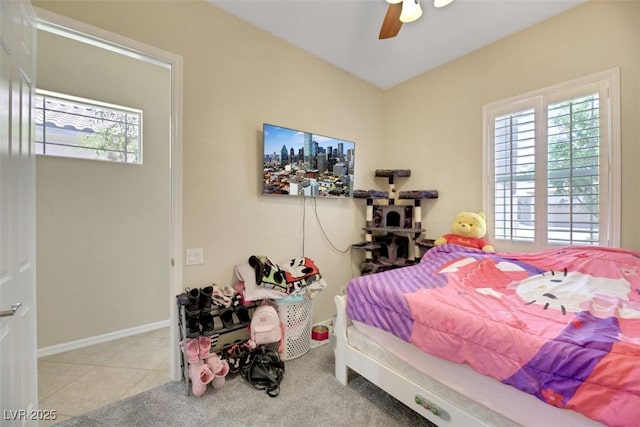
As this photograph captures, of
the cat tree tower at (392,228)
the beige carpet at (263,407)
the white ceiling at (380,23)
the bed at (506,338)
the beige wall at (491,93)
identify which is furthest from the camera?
the cat tree tower at (392,228)

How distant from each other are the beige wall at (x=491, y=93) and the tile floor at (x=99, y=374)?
3057mm

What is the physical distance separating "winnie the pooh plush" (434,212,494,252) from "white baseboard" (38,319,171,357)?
2.95 meters

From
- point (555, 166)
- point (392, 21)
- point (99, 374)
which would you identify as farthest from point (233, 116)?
point (555, 166)

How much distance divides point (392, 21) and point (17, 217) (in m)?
2.35

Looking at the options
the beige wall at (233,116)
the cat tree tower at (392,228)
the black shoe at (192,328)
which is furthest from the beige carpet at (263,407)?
the cat tree tower at (392,228)

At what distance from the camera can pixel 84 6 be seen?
1.63 meters

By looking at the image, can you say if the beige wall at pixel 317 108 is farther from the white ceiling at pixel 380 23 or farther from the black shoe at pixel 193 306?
the black shoe at pixel 193 306

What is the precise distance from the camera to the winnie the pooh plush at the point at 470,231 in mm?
2516

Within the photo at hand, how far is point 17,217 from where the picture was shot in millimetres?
1176

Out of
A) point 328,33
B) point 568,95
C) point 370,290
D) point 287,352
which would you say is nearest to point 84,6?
point 328,33

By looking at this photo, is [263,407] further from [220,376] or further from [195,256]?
[195,256]

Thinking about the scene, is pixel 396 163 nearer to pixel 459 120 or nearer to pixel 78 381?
pixel 459 120

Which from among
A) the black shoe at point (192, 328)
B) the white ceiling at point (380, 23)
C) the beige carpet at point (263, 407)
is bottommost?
the beige carpet at point (263, 407)

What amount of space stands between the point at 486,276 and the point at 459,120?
1.76 metres
